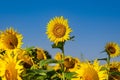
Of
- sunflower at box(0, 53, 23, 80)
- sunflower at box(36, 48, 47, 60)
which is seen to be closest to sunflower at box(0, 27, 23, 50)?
sunflower at box(36, 48, 47, 60)

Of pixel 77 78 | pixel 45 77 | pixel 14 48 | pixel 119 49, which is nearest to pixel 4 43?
pixel 14 48

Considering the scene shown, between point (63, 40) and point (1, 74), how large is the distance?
2850mm

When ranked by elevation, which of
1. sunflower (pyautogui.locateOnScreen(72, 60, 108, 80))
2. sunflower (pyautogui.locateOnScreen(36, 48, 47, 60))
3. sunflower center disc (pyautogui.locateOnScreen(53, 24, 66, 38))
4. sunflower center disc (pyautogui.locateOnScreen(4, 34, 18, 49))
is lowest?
sunflower (pyautogui.locateOnScreen(72, 60, 108, 80))

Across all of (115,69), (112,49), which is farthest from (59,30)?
(112,49)

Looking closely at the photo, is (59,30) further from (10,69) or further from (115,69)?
(10,69)

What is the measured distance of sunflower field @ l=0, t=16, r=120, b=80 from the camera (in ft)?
13.5

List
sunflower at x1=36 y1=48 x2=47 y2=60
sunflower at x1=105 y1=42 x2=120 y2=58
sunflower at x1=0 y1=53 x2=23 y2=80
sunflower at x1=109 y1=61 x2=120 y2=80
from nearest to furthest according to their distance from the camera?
sunflower at x1=0 y1=53 x2=23 y2=80, sunflower at x1=109 y1=61 x2=120 y2=80, sunflower at x1=36 y1=48 x2=47 y2=60, sunflower at x1=105 y1=42 x2=120 y2=58

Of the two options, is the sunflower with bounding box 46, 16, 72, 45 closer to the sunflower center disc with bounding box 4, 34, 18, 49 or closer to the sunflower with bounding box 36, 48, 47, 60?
the sunflower with bounding box 36, 48, 47, 60

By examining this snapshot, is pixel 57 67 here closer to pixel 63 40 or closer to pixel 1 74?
pixel 63 40

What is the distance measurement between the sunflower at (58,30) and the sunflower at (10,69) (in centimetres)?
272

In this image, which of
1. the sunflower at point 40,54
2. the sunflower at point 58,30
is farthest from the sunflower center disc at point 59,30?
the sunflower at point 40,54

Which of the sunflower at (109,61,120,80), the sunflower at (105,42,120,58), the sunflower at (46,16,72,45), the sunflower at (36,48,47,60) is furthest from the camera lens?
the sunflower at (105,42,120,58)

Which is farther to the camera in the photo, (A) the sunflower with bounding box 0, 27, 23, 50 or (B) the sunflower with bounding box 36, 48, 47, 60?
(B) the sunflower with bounding box 36, 48, 47, 60

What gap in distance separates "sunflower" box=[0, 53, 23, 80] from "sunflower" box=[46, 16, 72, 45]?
2.72m
